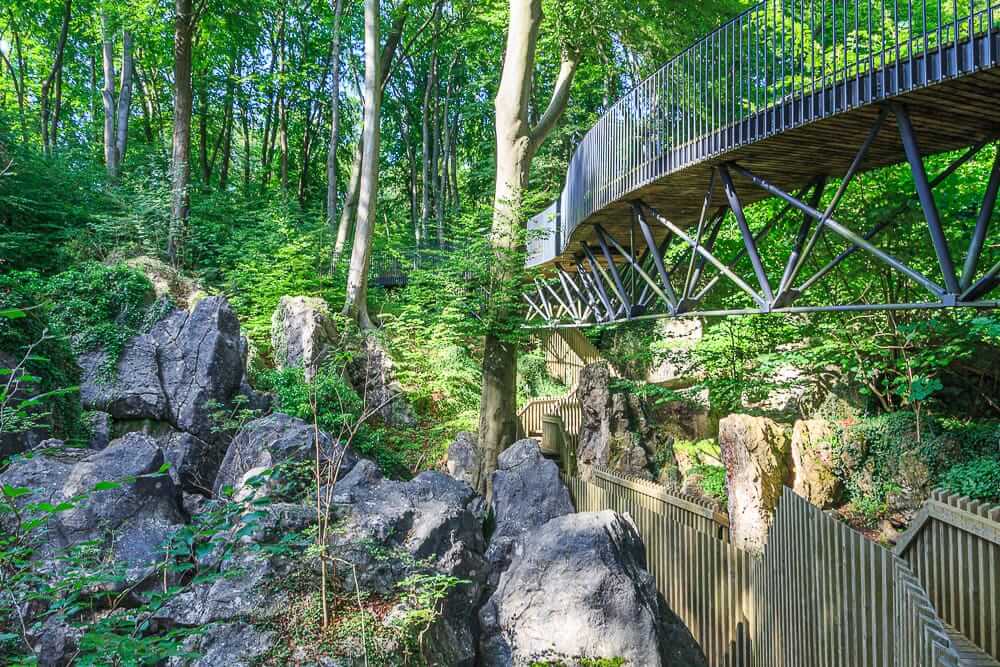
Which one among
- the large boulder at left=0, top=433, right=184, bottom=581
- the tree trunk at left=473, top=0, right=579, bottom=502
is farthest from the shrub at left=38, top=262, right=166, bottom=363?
the tree trunk at left=473, top=0, right=579, bottom=502

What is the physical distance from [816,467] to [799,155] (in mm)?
6085

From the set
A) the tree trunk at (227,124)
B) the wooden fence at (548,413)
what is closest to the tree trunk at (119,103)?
the tree trunk at (227,124)

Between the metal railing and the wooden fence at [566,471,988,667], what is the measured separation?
112 inches

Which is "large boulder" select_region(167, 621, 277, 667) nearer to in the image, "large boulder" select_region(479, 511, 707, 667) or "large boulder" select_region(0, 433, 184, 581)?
"large boulder" select_region(479, 511, 707, 667)

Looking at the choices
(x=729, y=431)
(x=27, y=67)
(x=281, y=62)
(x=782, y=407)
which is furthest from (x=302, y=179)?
(x=729, y=431)

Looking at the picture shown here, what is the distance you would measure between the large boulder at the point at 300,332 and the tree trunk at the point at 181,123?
387cm

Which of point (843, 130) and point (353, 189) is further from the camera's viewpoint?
point (353, 189)

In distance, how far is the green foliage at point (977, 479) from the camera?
7.83m

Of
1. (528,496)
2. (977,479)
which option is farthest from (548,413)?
(977,479)

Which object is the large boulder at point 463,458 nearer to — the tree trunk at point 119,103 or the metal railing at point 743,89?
the metal railing at point 743,89

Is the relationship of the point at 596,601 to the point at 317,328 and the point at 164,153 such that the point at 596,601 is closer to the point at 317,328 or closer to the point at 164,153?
the point at 317,328

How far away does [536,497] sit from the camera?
8219 mm

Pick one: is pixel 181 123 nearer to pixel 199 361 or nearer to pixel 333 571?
pixel 199 361

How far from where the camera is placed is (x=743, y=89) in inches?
246
